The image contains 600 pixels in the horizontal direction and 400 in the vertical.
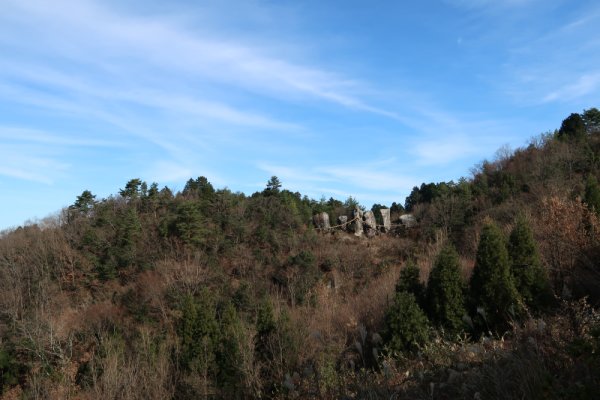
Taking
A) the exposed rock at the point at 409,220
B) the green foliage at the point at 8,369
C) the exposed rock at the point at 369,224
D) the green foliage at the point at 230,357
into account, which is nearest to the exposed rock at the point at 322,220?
the exposed rock at the point at 369,224

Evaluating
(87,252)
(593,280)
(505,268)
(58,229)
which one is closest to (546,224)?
(505,268)

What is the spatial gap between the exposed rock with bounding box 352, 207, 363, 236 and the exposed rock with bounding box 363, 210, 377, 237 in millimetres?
437

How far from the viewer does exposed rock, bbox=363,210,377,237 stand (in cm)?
4162

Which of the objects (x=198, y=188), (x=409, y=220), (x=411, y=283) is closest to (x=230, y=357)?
(x=411, y=283)

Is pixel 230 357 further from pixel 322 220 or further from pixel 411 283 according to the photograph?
pixel 322 220

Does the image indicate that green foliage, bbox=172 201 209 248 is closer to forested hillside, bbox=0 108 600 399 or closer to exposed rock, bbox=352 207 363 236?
forested hillside, bbox=0 108 600 399

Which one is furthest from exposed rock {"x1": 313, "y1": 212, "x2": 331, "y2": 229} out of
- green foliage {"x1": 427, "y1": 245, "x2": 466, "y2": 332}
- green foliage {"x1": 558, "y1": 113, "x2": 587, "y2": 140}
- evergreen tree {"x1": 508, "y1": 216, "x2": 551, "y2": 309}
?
evergreen tree {"x1": 508, "y1": 216, "x2": 551, "y2": 309}

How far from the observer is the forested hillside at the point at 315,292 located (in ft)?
18.6

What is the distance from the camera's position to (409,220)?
1612 inches

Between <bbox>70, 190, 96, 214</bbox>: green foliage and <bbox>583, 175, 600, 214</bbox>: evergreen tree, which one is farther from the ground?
<bbox>70, 190, 96, 214</bbox>: green foliage

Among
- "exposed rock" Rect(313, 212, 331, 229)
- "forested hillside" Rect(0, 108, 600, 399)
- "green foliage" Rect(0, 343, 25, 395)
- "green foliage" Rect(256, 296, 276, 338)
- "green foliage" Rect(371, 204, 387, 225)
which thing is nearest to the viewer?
"forested hillside" Rect(0, 108, 600, 399)

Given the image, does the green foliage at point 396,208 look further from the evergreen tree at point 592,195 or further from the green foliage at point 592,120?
the evergreen tree at point 592,195

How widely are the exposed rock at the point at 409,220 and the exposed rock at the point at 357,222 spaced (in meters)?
3.50

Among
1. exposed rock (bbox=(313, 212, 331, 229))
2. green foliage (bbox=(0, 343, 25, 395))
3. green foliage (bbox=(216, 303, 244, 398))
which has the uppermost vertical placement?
exposed rock (bbox=(313, 212, 331, 229))
